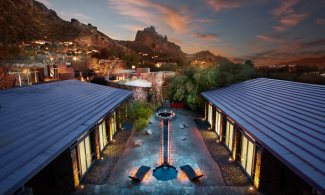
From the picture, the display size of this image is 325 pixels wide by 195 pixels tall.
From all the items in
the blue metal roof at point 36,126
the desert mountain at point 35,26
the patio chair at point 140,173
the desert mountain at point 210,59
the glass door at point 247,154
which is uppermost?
the desert mountain at point 35,26

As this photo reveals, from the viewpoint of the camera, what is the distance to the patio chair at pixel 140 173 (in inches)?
383

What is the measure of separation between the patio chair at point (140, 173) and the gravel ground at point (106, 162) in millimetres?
1632

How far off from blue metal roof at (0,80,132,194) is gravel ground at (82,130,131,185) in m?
3.04

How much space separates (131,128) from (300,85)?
14.3 meters

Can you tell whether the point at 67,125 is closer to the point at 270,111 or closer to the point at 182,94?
the point at 270,111

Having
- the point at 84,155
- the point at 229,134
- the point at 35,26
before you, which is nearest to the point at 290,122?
the point at 229,134

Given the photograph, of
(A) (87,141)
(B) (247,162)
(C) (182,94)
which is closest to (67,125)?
(A) (87,141)

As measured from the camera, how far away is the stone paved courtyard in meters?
9.05

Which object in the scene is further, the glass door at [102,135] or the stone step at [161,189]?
the glass door at [102,135]

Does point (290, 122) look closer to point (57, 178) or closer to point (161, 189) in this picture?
point (161, 189)

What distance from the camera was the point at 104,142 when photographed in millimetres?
13977

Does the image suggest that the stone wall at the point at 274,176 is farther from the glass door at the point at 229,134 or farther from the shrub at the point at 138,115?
the shrub at the point at 138,115

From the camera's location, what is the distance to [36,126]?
7.95m

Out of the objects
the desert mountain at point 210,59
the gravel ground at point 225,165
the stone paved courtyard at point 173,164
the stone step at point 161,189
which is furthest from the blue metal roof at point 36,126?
the desert mountain at point 210,59
